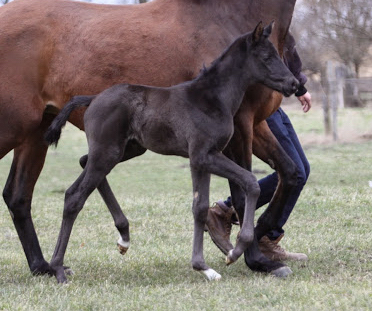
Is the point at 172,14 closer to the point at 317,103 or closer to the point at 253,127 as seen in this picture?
the point at 253,127

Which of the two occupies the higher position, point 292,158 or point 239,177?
point 239,177

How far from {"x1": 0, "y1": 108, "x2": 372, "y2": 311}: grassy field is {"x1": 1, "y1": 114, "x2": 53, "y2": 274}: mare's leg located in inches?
9.8

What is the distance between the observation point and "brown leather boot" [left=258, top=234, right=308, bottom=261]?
5.89m

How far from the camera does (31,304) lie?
4.43 meters

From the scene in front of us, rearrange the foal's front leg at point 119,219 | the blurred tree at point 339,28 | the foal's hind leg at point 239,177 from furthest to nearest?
the blurred tree at point 339,28
the foal's front leg at point 119,219
the foal's hind leg at point 239,177

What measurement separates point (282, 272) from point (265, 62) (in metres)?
1.50

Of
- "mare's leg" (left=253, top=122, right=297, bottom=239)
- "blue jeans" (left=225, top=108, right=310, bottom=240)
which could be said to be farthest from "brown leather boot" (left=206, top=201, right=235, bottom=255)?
"mare's leg" (left=253, top=122, right=297, bottom=239)

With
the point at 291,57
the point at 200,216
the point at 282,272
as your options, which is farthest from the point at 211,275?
the point at 291,57

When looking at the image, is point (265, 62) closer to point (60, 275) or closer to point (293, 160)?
point (293, 160)

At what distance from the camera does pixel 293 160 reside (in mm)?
5902

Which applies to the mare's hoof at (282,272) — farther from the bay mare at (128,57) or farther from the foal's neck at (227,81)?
the foal's neck at (227,81)

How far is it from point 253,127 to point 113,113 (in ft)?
3.77

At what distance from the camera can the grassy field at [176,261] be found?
4.36m

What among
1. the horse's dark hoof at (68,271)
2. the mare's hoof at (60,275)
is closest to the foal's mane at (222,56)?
the mare's hoof at (60,275)
